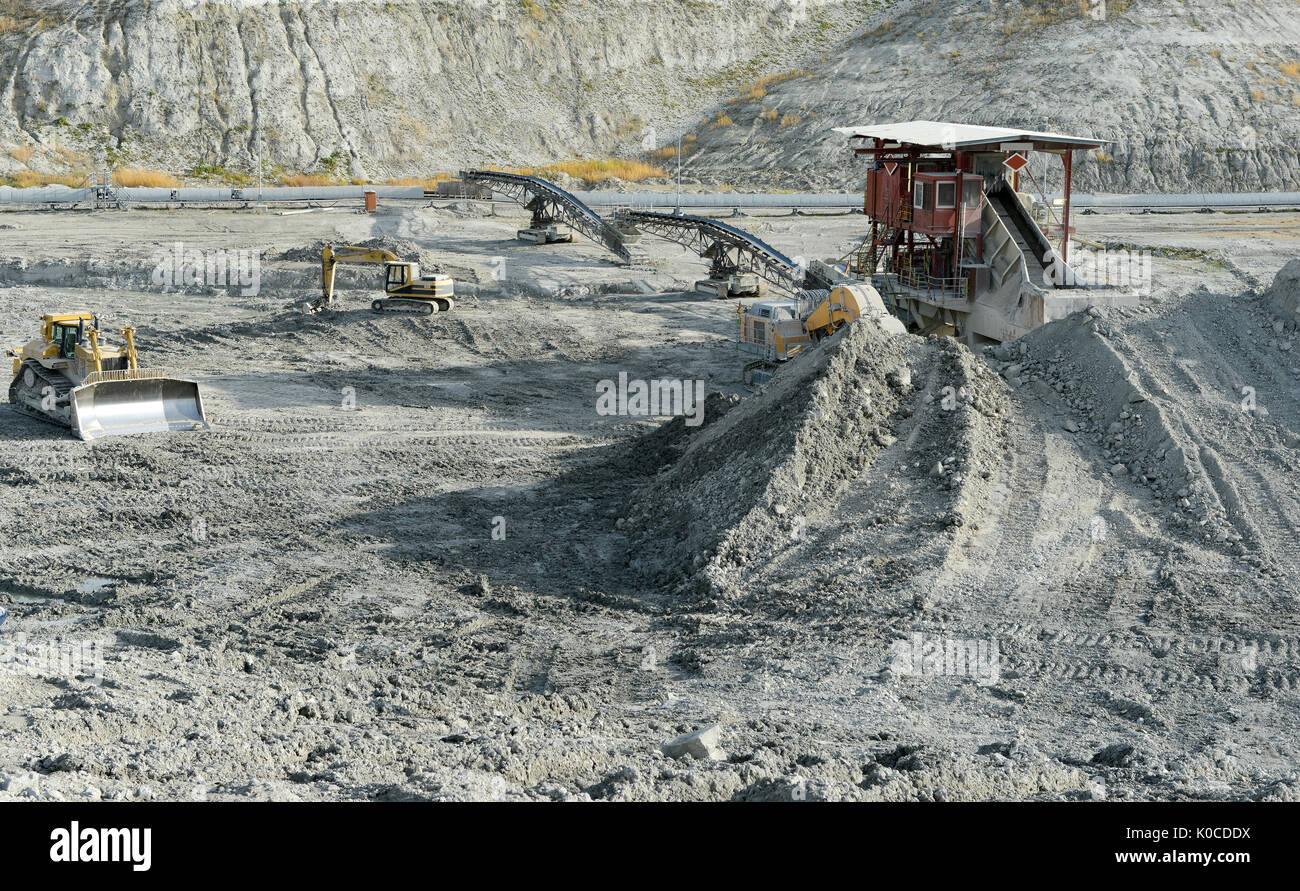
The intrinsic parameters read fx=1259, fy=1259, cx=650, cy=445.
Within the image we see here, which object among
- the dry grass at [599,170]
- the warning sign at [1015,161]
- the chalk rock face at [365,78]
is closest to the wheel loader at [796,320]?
the warning sign at [1015,161]

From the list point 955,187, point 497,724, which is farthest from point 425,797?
point 955,187

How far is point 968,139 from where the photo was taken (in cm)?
2248

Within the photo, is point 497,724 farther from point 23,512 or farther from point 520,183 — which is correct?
point 520,183

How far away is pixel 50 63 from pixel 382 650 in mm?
51758

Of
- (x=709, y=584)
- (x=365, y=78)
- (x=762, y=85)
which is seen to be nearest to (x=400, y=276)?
(x=709, y=584)

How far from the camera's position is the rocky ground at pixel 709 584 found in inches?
356

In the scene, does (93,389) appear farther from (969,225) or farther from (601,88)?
(601,88)

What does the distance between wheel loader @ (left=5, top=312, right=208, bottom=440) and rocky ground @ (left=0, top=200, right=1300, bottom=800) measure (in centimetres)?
46

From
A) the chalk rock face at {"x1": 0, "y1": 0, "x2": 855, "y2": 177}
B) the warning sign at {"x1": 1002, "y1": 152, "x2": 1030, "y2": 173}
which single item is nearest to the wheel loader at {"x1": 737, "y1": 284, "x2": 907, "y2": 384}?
the warning sign at {"x1": 1002, "y1": 152, "x2": 1030, "y2": 173}

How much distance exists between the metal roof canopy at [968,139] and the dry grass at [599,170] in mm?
32969

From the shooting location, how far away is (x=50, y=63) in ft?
178

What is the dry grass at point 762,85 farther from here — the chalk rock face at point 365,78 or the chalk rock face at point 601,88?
the chalk rock face at point 365,78

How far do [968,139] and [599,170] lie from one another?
3825cm
